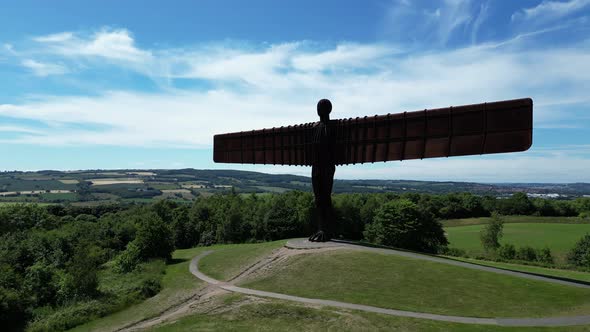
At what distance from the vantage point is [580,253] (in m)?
49.9

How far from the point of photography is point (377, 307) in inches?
776

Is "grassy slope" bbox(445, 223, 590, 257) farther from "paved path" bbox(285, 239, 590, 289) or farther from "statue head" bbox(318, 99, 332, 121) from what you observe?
"statue head" bbox(318, 99, 332, 121)

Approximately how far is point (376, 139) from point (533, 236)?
54827 mm

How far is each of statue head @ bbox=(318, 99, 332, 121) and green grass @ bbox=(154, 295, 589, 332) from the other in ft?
46.3

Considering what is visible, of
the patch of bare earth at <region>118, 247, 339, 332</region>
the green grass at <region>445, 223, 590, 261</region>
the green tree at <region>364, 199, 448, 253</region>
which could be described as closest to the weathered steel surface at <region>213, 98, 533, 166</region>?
the patch of bare earth at <region>118, 247, 339, 332</region>

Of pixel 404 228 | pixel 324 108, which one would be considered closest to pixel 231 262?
pixel 324 108

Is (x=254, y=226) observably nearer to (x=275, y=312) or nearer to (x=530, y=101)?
(x=275, y=312)

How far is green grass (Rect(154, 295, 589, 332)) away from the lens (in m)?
17.2

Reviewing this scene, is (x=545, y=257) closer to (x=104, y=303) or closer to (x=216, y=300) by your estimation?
(x=216, y=300)

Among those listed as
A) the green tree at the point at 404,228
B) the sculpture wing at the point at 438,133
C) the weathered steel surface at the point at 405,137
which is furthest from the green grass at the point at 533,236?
the weathered steel surface at the point at 405,137

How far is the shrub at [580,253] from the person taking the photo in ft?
157

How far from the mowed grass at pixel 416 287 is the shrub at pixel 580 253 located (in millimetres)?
34092

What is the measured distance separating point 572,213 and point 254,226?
9729 centimetres

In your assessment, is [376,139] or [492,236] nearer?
[376,139]
